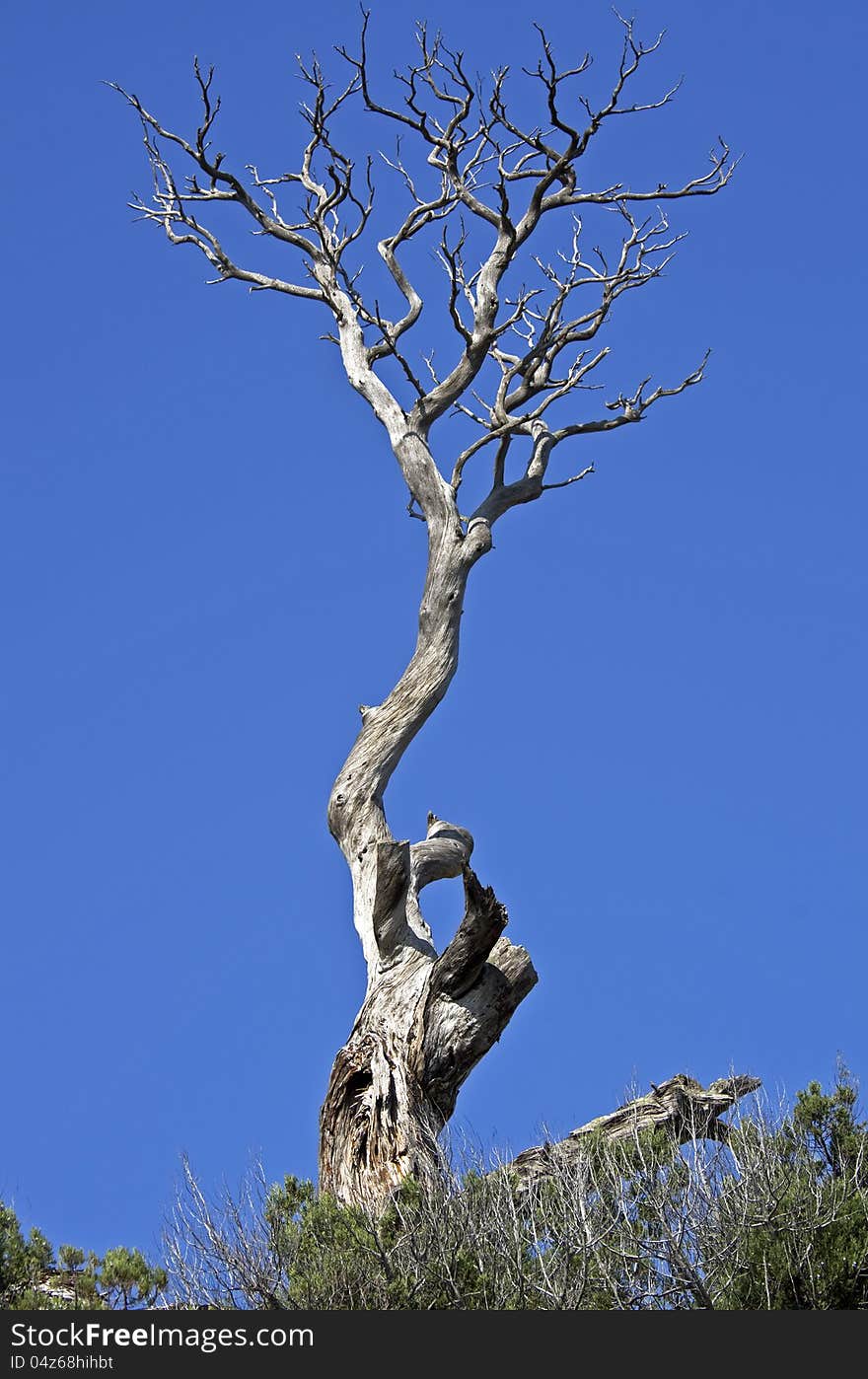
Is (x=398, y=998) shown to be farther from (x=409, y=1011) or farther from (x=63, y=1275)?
(x=63, y=1275)

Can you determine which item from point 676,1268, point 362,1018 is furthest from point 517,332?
point 676,1268

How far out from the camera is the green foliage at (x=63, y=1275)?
9.16 metres

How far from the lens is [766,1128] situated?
388 inches

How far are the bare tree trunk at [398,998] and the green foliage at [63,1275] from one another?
1.36 meters

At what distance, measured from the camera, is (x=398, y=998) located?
34.4ft

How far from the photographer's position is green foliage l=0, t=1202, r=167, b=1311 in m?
9.16

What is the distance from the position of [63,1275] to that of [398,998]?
285cm

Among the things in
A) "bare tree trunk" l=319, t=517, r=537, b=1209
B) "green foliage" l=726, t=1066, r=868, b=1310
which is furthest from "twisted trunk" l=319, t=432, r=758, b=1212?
"green foliage" l=726, t=1066, r=868, b=1310

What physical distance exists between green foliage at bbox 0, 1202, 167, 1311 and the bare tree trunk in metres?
1.36

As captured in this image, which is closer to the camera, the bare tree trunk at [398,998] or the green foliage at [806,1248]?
the green foliage at [806,1248]

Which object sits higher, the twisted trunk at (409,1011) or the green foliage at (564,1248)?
the twisted trunk at (409,1011)

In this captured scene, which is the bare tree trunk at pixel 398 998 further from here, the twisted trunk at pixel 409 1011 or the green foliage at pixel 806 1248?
the green foliage at pixel 806 1248

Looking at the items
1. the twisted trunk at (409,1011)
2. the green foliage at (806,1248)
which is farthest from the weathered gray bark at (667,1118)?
the green foliage at (806,1248)

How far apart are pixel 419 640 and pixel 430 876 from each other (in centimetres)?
196
